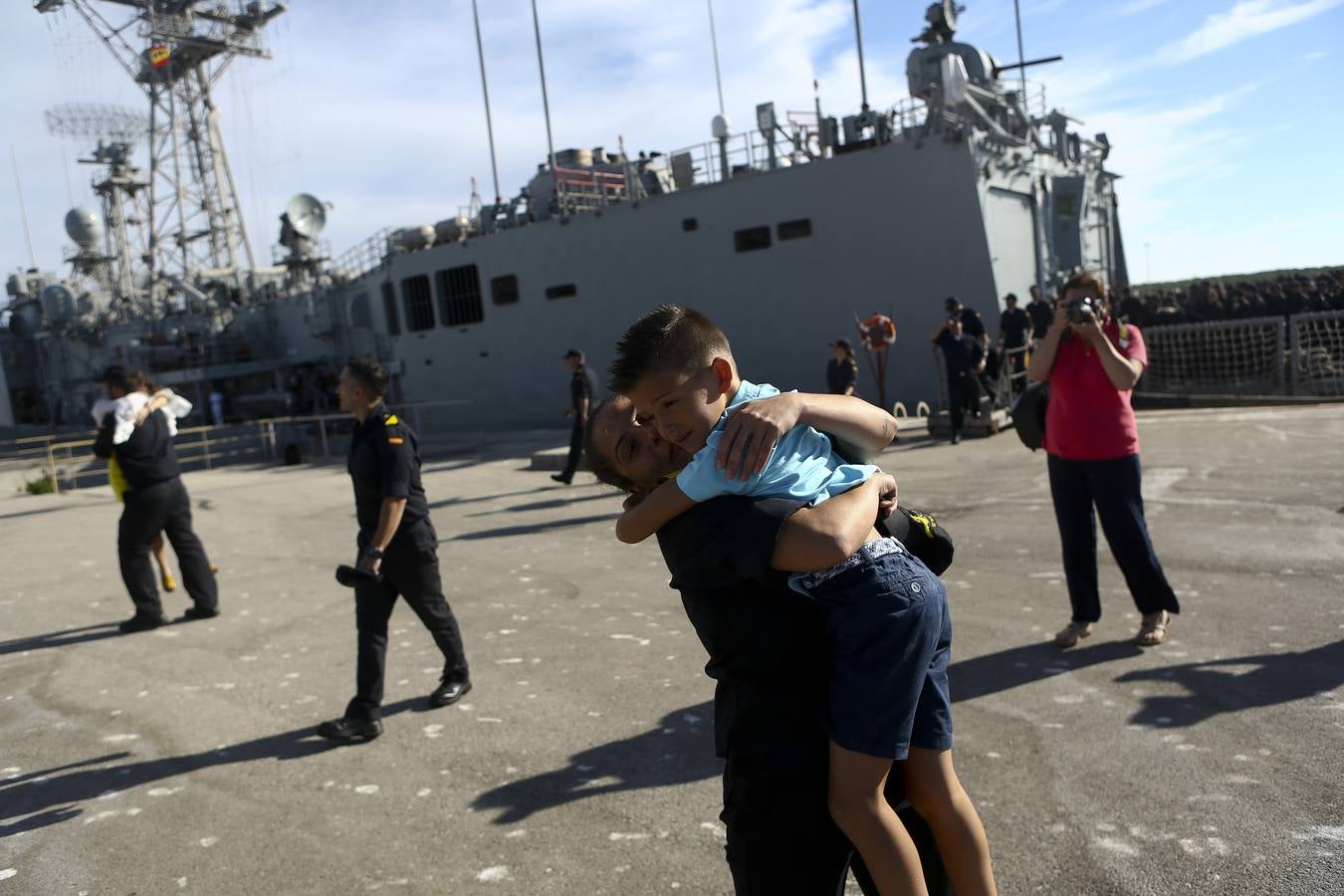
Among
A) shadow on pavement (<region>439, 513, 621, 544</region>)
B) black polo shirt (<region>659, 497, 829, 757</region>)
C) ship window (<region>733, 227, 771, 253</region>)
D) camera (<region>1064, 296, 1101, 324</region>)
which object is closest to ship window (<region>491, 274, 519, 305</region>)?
ship window (<region>733, 227, 771, 253</region>)

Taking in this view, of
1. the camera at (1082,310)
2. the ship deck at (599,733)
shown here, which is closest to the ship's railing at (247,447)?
the ship deck at (599,733)

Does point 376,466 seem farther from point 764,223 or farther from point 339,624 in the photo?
point 764,223

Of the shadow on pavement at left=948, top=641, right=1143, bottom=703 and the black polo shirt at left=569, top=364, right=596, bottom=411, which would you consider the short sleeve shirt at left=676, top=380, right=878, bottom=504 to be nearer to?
the shadow on pavement at left=948, top=641, right=1143, bottom=703

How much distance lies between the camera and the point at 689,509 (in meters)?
1.95

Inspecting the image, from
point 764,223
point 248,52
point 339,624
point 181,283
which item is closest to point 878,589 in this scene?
point 339,624

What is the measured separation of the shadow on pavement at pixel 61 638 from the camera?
695 cm

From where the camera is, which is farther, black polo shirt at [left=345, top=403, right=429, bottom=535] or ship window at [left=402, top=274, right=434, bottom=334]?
ship window at [left=402, top=274, right=434, bottom=334]

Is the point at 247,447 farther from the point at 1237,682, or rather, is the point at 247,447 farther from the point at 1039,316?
the point at 1237,682

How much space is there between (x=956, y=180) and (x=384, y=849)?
18.1 metres

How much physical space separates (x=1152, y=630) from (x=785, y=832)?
3.84 metres

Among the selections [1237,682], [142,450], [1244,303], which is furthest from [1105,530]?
[1244,303]

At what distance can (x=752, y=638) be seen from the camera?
1.96 meters

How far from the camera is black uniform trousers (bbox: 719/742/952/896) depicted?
196 centimetres

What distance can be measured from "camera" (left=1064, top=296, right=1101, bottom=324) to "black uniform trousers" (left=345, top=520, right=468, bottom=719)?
343 cm
